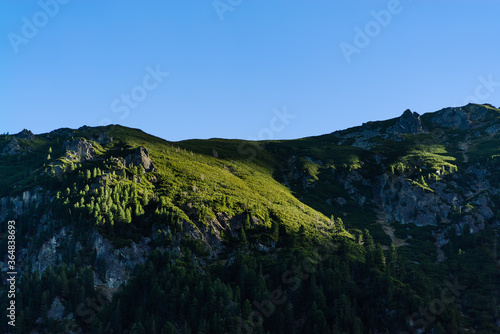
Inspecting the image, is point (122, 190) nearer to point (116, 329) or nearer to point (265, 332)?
point (116, 329)

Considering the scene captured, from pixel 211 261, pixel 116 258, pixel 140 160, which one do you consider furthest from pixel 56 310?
pixel 140 160

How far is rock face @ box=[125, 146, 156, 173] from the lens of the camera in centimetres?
18125

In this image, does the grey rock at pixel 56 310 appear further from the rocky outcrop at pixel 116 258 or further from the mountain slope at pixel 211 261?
the rocky outcrop at pixel 116 258

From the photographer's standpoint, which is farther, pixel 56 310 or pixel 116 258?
pixel 116 258

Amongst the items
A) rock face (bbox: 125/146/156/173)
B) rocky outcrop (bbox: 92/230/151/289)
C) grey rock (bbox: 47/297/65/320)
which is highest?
rock face (bbox: 125/146/156/173)

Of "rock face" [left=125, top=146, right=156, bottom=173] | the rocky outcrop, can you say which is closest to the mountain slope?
the rocky outcrop

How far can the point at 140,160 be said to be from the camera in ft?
598

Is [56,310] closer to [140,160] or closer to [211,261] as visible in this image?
[211,261]

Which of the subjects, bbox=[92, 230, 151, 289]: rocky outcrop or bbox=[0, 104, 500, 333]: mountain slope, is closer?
bbox=[0, 104, 500, 333]: mountain slope

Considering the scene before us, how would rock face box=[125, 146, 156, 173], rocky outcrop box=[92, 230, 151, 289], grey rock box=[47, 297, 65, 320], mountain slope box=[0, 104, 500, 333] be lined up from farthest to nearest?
1. rock face box=[125, 146, 156, 173]
2. rocky outcrop box=[92, 230, 151, 289]
3. grey rock box=[47, 297, 65, 320]
4. mountain slope box=[0, 104, 500, 333]

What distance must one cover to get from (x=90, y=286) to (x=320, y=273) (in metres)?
71.5

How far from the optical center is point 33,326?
10825 centimetres

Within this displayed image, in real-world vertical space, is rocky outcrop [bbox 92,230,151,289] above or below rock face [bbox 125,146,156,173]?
below

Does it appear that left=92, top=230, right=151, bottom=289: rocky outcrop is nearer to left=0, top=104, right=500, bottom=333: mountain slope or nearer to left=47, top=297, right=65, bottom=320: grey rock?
left=0, top=104, right=500, bottom=333: mountain slope
